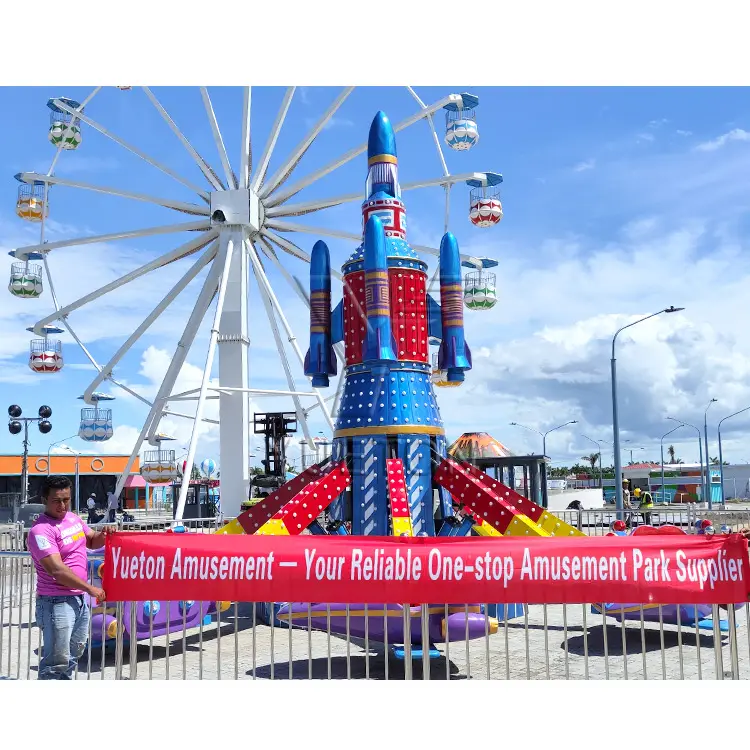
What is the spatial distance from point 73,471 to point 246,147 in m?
44.4

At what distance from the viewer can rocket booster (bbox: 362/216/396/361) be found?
1045 cm

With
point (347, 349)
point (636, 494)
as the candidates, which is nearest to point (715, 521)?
point (636, 494)

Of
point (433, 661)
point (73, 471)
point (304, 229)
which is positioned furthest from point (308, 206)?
point (73, 471)

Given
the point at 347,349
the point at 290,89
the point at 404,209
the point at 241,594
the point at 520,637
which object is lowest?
the point at 520,637

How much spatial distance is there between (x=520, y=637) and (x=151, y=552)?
5.73 meters

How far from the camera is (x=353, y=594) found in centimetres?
605

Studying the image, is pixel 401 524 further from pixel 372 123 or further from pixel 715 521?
pixel 715 521

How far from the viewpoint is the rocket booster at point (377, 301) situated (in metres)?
10.4

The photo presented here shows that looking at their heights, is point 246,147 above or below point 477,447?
above

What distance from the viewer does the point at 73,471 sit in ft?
198

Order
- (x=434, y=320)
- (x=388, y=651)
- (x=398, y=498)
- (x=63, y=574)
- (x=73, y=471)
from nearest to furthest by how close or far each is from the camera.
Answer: (x=63, y=574) → (x=388, y=651) → (x=398, y=498) → (x=434, y=320) → (x=73, y=471)

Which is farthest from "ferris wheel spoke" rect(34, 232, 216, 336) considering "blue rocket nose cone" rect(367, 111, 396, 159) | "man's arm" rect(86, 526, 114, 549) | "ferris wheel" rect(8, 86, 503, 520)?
"man's arm" rect(86, 526, 114, 549)

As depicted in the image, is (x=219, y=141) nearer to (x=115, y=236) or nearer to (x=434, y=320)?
(x=115, y=236)

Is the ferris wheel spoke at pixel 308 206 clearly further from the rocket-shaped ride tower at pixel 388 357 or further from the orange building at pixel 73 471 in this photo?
the orange building at pixel 73 471
